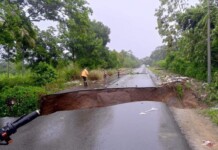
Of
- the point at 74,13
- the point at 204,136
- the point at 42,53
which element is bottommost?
the point at 204,136

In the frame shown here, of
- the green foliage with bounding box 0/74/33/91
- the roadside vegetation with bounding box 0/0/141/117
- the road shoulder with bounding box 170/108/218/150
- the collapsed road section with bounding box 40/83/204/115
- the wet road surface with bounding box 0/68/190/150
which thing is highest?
the roadside vegetation with bounding box 0/0/141/117

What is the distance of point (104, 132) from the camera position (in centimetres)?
932

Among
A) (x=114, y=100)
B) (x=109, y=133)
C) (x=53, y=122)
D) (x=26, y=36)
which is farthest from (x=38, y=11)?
(x=109, y=133)

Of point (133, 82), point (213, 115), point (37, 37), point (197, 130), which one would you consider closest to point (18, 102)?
point (197, 130)

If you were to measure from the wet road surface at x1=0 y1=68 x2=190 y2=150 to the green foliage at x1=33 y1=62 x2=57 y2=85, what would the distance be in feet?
31.7

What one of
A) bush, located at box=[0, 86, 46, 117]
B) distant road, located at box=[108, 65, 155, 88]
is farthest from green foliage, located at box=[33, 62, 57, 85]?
bush, located at box=[0, 86, 46, 117]

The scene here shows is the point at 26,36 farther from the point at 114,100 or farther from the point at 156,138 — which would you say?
the point at 156,138

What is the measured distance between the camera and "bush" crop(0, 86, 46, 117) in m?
13.6

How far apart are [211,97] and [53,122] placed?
8.81 metres

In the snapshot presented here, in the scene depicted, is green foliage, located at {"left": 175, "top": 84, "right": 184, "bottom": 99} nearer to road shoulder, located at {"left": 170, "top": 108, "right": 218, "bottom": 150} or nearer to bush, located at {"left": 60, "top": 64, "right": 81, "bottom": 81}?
road shoulder, located at {"left": 170, "top": 108, "right": 218, "bottom": 150}

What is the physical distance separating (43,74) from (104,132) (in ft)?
48.0

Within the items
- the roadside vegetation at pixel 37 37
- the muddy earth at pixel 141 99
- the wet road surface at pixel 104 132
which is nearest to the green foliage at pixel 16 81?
the roadside vegetation at pixel 37 37

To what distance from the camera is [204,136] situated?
359 inches

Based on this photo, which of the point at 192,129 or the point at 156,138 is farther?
the point at 192,129
